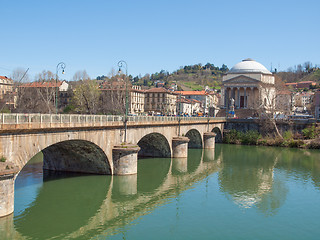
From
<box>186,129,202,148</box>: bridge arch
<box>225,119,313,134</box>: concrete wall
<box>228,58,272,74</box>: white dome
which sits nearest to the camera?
<box>186,129,202,148</box>: bridge arch

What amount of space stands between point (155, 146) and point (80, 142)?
1765cm

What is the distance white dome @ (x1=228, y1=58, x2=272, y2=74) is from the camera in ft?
338

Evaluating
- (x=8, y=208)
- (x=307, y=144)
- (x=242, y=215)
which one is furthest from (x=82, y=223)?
(x=307, y=144)

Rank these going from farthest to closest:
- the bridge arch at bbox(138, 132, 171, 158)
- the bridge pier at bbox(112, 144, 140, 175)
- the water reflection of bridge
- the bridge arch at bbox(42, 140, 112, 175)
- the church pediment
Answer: the church pediment < the bridge arch at bbox(138, 132, 171, 158) < the bridge pier at bbox(112, 144, 140, 175) < the bridge arch at bbox(42, 140, 112, 175) < the water reflection of bridge

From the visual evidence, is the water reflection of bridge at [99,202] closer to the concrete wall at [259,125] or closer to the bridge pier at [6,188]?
the bridge pier at [6,188]

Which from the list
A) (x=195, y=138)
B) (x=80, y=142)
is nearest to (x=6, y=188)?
(x=80, y=142)

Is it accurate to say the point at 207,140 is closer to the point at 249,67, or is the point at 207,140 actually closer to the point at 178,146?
the point at 178,146

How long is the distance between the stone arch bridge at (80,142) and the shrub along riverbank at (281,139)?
2053 cm

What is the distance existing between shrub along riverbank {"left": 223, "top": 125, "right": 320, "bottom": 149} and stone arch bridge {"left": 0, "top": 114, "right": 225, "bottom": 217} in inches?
808

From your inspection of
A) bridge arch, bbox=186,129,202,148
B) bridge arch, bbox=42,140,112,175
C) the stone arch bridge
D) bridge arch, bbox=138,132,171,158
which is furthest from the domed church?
bridge arch, bbox=42,140,112,175

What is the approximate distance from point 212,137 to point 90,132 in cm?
3323

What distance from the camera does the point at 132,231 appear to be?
17.8 meters

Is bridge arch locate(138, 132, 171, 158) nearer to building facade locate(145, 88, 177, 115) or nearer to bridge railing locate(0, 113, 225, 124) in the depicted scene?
bridge railing locate(0, 113, 225, 124)

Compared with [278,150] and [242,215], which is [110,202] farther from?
[278,150]
